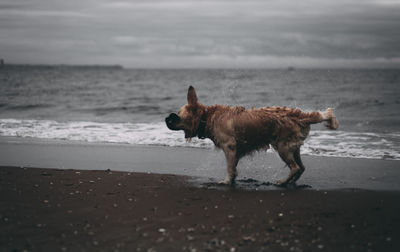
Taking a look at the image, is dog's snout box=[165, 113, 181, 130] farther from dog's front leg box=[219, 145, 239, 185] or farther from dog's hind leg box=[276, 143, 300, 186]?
dog's hind leg box=[276, 143, 300, 186]

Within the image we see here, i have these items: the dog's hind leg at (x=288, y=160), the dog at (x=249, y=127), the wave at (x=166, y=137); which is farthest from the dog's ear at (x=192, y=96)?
the wave at (x=166, y=137)

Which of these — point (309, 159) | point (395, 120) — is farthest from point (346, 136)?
point (395, 120)

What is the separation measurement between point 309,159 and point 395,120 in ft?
34.3

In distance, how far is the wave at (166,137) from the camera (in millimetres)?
11094

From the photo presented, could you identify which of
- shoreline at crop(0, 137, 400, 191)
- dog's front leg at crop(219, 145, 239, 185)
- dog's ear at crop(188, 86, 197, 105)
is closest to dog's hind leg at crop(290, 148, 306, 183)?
shoreline at crop(0, 137, 400, 191)

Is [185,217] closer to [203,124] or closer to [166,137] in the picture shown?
[203,124]

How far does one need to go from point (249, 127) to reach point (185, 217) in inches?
99.0

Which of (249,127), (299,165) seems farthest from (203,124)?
(299,165)

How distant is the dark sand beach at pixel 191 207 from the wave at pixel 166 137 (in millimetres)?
1289

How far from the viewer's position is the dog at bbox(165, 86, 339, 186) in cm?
763

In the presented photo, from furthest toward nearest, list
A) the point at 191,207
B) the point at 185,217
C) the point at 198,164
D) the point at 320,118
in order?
the point at 198,164
the point at 320,118
the point at 191,207
the point at 185,217

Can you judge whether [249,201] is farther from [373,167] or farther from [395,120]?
[395,120]

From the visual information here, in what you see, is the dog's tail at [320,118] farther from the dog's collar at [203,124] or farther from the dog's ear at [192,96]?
the dog's ear at [192,96]

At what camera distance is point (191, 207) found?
623cm
